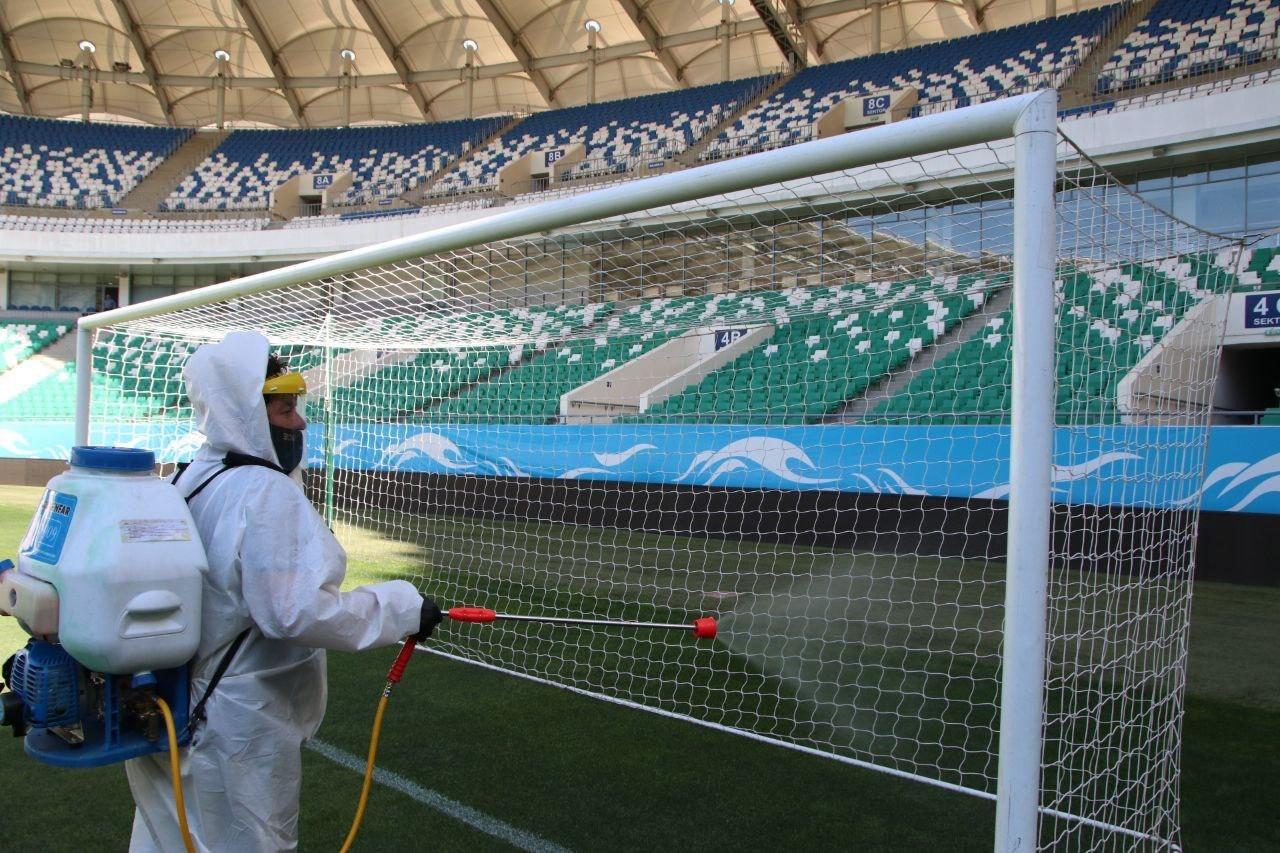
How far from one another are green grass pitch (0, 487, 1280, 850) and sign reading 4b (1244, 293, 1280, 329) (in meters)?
7.41

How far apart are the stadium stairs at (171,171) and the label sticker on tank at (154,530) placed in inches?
990

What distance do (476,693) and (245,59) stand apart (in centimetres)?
2571

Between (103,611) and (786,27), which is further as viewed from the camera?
(786,27)

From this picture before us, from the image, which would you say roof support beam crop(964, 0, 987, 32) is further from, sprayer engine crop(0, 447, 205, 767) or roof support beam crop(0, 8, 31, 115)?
roof support beam crop(0, 8, 31, 115)

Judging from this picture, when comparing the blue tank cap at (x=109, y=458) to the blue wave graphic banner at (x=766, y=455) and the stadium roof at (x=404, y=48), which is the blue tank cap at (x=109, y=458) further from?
the stadium roof at (x=404, y=48)

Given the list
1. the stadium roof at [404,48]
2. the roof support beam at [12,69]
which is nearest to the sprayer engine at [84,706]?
the stadium roof at [404,48]

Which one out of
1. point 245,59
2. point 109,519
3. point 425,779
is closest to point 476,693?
point 425,779

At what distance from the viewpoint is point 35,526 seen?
1.92 metres

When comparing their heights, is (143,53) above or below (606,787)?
above

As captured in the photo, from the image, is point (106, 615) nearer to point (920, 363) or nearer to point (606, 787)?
point (606, 787)

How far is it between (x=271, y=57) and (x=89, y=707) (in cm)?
2547

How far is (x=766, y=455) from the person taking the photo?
32.7ft

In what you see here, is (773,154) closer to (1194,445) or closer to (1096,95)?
(1194,445)

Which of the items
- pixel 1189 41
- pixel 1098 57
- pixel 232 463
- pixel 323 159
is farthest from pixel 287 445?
pixel 323 159
